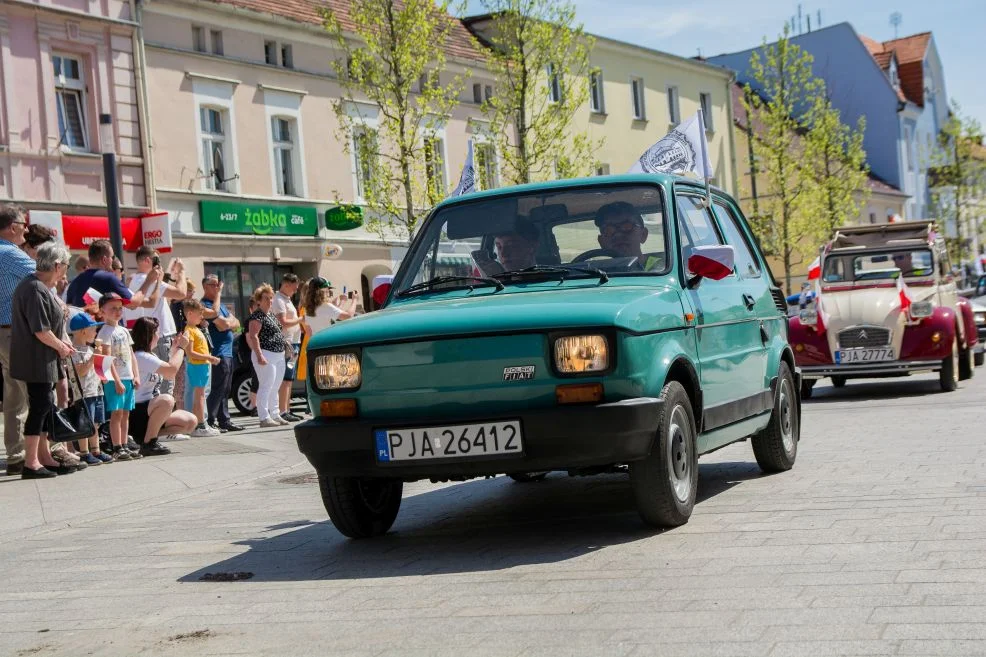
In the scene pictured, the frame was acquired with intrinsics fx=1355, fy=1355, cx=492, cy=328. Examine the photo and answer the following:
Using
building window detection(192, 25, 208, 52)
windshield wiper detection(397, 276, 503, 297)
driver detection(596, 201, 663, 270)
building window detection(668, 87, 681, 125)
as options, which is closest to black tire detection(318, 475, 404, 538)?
windshield wiper detection(397, 276, 503, 297)

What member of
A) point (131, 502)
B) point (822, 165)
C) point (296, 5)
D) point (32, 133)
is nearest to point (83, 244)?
point (32, 133)

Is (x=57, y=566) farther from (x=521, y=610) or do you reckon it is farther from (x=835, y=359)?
(x=835, y=359)

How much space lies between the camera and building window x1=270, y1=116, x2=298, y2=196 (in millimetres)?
30953

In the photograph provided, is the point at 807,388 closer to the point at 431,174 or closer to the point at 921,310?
the point at 921,310

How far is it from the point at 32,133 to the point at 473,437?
20652 mm

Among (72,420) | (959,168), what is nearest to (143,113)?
(72,420)

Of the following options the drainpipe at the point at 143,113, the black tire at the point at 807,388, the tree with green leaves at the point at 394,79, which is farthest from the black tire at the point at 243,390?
the tree with green leaves at the point at 394,79

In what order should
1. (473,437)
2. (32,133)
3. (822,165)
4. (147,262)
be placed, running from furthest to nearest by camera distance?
(822,165) → (32,133) → (147,262) → (473,437)

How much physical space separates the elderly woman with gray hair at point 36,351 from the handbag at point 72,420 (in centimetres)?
10

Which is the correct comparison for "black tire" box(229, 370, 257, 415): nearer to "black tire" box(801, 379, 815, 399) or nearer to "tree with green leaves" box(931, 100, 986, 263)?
"black tire" box(801, 379, 815, 399)

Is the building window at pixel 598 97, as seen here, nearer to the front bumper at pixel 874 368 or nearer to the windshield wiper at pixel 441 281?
the front bumper at pixel 874 368

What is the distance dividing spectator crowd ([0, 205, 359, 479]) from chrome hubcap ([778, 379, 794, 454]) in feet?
18.5

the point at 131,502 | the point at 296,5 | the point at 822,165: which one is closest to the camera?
the point at 131,502

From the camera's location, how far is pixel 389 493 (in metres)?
7.72
